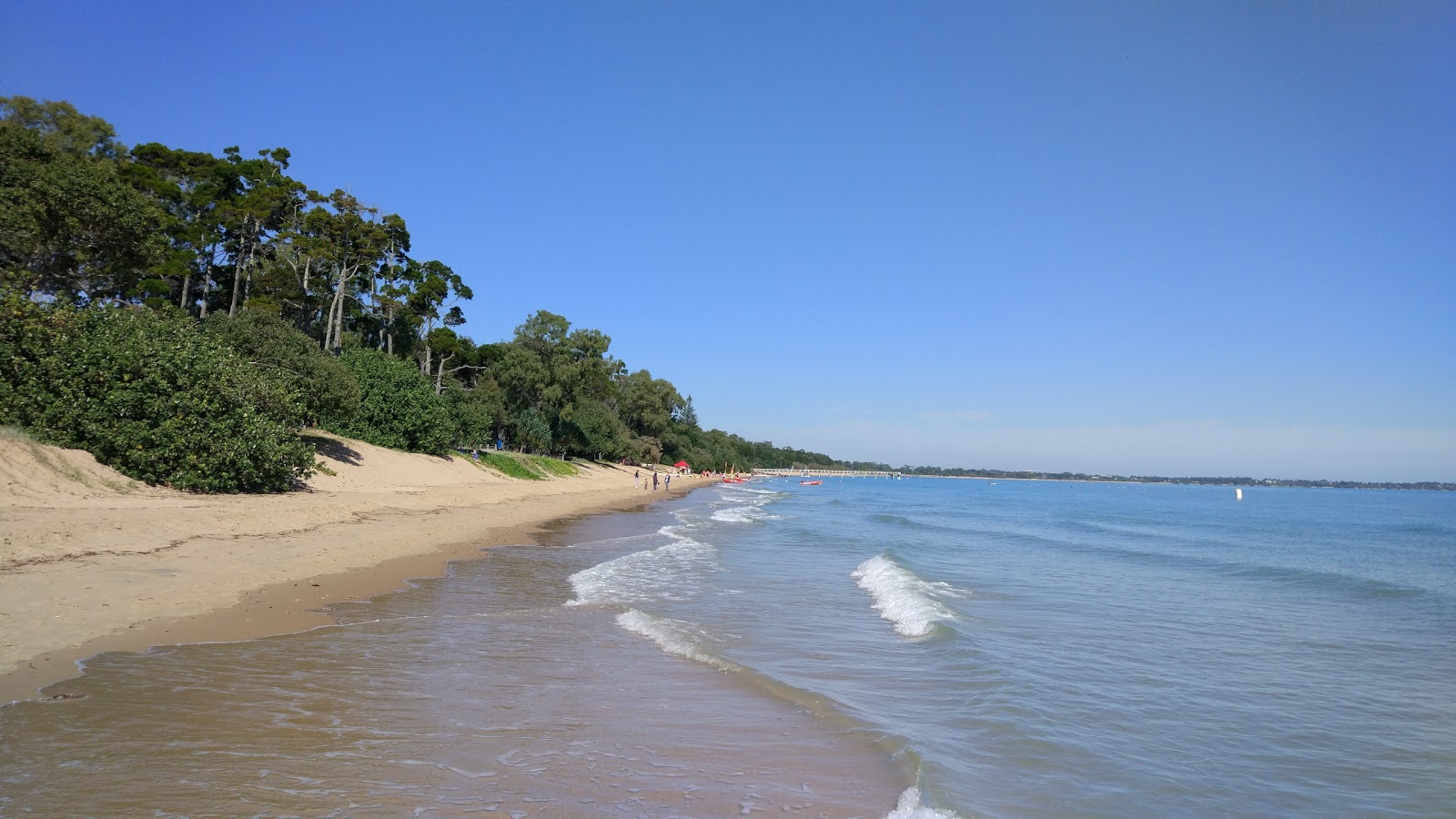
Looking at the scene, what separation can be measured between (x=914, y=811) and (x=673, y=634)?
5.79 meters

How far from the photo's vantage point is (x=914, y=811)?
520 centimetres

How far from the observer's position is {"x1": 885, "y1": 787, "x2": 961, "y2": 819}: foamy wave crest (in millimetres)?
5109

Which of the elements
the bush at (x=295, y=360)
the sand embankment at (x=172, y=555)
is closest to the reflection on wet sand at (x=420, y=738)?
the sand embankment at (x=172, y=555)

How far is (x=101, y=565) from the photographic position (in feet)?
35.7

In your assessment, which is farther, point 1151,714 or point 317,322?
point 317,322

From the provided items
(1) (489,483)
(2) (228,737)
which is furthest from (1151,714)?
(1) (489,483)

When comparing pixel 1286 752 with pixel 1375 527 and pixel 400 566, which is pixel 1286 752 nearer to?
pixel 400 566

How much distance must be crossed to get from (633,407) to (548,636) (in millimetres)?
87956

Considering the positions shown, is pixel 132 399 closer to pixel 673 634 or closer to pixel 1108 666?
pixel 673 634

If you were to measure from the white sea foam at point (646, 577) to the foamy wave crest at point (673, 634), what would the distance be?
1.45 meters

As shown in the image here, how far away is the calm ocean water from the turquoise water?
0.16 feet

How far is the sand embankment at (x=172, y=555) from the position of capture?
8164mm

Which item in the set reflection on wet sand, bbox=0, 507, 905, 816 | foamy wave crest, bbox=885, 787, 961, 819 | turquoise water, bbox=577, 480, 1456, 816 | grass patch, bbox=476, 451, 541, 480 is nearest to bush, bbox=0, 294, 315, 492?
turquoise water, bbox=577, 480, 1456, 816

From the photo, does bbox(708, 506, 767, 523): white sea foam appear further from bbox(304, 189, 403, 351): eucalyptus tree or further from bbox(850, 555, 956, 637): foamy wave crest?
bbox(304, 189, 403, 351): eucalyptus tree
